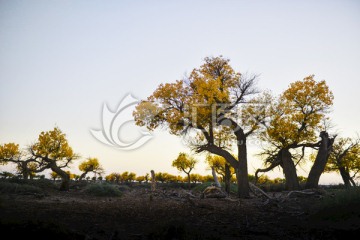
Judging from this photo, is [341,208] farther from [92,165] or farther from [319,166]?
[92,165]

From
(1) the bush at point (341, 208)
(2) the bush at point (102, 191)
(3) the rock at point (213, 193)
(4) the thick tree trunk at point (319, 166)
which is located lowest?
(2) the bush at point (102, 191)

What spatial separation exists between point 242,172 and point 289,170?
6504 millimetres

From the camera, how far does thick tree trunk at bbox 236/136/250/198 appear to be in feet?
52.2

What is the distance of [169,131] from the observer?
674 inches

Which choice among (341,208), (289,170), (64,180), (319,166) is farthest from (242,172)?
(64,180)

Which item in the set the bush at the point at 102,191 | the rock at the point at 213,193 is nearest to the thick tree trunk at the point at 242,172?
the rock at the point at 213,193

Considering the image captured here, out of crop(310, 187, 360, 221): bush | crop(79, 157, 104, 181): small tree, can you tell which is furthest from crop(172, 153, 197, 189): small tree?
crop(310, 187, 360, 221): bush

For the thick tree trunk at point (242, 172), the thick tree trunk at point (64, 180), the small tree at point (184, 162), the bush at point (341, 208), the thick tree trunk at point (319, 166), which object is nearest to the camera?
the bush at point (341, 208)

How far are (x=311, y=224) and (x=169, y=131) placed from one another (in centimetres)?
1192

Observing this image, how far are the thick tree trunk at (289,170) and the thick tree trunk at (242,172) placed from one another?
5.94 m

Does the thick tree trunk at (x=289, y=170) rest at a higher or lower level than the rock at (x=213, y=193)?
higher

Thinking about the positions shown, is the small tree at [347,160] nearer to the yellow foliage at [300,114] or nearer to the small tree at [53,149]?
the yellow foliage at [300,114]

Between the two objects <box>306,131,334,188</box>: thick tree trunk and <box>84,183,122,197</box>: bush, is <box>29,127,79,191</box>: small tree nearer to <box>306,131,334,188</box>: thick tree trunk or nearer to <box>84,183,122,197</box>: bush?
<box>84,183,122,197</box>: bush

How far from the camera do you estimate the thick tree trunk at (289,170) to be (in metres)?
19.6
